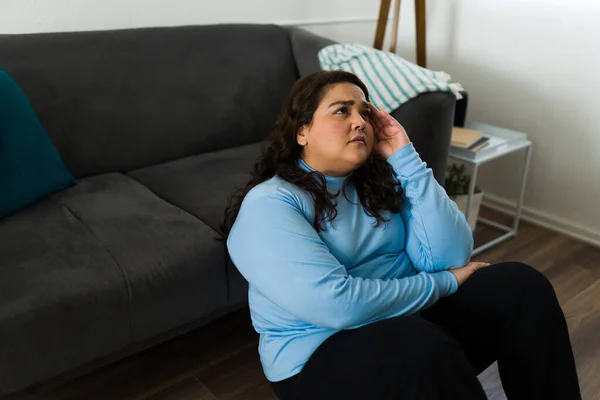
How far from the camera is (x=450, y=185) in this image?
243 centimetres

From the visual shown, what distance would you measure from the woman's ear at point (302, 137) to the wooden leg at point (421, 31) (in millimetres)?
1559

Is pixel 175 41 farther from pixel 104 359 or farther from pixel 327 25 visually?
pixel 104 359

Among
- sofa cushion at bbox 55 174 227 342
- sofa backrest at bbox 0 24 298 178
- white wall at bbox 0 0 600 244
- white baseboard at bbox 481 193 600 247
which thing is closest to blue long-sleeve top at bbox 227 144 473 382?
sofa cushion at bbox 55 174 227 342

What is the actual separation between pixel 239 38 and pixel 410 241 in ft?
4.25

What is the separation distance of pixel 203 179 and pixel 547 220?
5.21ft

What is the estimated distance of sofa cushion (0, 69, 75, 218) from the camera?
64.0 inches

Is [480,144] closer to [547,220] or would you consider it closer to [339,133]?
[547,220]

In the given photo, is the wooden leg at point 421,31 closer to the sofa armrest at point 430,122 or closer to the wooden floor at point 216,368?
the sofa armrest at point 430,122

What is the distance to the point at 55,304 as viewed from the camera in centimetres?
130

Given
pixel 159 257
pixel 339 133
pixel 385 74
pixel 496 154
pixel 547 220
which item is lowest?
pixel 547 220

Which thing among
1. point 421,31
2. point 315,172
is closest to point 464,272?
point 315,172

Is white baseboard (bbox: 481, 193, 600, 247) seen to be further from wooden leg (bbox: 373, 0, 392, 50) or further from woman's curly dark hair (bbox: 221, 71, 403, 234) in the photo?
woman's curly dark hair (bbox: 221, 71, 403, 234)

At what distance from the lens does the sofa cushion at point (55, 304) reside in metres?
1.27

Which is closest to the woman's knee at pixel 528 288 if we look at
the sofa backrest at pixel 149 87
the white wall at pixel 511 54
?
the sofa backrest at pixel 149 87
